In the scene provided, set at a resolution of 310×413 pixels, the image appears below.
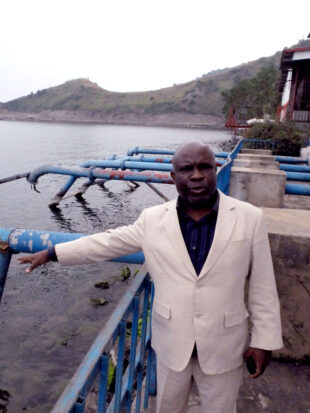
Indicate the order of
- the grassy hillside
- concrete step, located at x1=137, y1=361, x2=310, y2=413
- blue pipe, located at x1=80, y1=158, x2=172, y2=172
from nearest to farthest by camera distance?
concrete step, located at x1=137, y1=361, x2=310, y2=413
blue pipe, located at x1=80, y1=158, x2=172, y2=172
the grassy hillside

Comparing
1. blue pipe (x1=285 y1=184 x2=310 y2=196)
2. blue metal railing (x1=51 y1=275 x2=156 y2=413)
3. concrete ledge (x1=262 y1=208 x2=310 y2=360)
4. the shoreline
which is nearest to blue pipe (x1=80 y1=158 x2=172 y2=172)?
blue pipe (x1=285 y1=184 x2=310 y2=196)

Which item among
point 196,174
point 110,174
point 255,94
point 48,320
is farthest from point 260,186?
point 255,94

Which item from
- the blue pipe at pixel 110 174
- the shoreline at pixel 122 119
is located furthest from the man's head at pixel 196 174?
the shoreline at pixel 122 119

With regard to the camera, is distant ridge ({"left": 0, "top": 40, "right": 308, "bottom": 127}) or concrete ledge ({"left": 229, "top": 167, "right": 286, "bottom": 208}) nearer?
concrete ledge ({"left": 229, "top": 167, "right": 286, "bottom": 208})

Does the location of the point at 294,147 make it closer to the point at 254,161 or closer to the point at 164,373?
the point at 254,161

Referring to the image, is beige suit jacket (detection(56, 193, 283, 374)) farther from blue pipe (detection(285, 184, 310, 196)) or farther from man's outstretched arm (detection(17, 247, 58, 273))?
blue pipe (detection(285, 184, 310, 196))

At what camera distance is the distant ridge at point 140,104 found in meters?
141

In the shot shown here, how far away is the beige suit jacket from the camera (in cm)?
190

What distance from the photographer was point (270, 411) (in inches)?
112

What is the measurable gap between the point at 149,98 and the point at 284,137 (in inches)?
5968

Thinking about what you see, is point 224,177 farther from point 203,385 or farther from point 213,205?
point 203,385

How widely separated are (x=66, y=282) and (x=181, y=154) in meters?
7.23

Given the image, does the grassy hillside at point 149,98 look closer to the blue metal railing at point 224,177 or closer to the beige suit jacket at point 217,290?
the blue metal railing at point 224,177

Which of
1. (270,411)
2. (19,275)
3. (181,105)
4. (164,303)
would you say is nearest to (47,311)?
(19,275)
